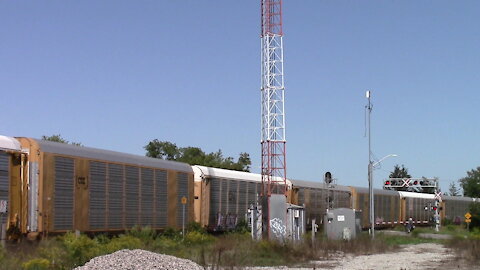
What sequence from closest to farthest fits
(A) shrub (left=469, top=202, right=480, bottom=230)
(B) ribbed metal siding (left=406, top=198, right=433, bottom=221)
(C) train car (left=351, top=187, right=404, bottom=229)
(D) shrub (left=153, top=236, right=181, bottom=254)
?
(D) shrub (left=153, top=236, right=181, bottom=254)
(C) train car (left=351, top=187, right=404, bottom=229)
(A) shrub (left=469, top=202, right=480, bottom=230)
(B) ribbed metal siding (left=406, top=198, right=433, bottom=221)

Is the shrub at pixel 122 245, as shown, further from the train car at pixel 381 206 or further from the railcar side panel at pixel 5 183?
the train car at pixel 381 206

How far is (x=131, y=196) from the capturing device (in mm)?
26109

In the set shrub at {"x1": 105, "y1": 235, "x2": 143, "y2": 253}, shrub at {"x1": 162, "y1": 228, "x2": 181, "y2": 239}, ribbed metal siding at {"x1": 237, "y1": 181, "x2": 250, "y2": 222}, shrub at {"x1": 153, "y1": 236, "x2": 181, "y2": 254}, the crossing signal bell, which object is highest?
the crossing signal bell

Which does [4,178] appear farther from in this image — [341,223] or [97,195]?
[341,223]

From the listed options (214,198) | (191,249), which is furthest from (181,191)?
(191,249)

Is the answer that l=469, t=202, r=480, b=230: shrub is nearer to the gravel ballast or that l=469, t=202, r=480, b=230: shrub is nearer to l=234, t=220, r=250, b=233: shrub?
l=234, t=220, r=250, b=233: shrub

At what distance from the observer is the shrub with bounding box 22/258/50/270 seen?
1452 cm

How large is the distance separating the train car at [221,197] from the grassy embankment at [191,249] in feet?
4.05

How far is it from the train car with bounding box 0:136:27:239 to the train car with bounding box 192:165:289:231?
1297cm

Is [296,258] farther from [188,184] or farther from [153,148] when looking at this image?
[153,148]

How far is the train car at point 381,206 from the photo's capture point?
179 ft

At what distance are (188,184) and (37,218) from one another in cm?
1150

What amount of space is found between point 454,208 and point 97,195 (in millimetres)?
61822

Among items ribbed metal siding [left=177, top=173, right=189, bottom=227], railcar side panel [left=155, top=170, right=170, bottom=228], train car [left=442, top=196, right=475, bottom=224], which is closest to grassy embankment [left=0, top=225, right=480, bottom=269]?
railcar side panel [left=155, top=170, right=170, bottom=228]
